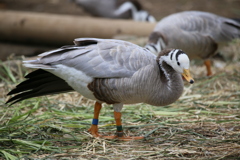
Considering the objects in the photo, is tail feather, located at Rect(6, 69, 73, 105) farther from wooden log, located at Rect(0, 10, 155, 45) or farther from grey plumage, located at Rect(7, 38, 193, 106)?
wooden log, located at Rect(0, 10, 155, 45)

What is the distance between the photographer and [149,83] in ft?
11.2

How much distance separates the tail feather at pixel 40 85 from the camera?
3648 millimetres

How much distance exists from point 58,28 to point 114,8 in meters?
2.15

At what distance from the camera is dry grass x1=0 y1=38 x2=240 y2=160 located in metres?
3.26

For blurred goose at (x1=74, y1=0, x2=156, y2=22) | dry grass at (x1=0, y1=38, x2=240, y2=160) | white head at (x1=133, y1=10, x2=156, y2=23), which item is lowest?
dry grass at (x1=0, y1=38, x2=240, y2=160)

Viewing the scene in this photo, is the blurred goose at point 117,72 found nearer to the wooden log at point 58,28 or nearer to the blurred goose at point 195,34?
the blurred goose at point 195,34

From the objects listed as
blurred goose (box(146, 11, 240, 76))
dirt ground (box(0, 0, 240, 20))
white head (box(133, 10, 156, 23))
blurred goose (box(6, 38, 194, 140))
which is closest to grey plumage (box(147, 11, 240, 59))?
blurred goose (box(146, 11, 240, 76))

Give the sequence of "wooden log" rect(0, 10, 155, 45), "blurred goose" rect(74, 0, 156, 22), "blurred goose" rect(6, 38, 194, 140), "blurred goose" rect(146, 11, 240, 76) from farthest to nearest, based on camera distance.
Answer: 1. "blurred goose" rect(74, 0, 156, 22)
2. "wooden log" rect(0, 10, 155, 45)
3. "blurred goose" rect(146, 11, 240, 76)
4. "blurred goose" rect(6, 38, 194, 140)

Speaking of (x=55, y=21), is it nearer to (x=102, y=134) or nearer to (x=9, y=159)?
(x=102, y=134)

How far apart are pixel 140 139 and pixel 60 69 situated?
1.04m

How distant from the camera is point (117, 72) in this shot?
11.1 ft

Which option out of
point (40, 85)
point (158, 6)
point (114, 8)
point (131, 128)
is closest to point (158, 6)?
point (158, 6)

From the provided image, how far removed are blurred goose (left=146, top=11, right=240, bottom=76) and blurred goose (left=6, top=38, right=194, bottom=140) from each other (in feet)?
7.09

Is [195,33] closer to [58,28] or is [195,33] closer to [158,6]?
[58,28]
